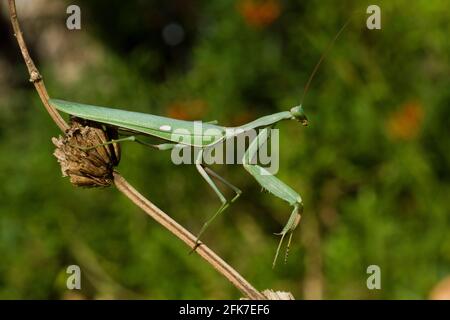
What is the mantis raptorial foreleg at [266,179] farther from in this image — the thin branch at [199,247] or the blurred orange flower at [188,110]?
the blurred orange flower at [188,110]

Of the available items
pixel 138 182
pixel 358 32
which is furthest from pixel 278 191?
pixel 358 32

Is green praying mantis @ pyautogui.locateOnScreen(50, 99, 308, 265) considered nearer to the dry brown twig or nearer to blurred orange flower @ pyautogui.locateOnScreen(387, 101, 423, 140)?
the dry brown twig

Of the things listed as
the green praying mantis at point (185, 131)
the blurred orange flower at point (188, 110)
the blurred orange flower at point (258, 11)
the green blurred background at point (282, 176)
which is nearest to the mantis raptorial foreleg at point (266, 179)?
the green praying mantis at point (185, 131)

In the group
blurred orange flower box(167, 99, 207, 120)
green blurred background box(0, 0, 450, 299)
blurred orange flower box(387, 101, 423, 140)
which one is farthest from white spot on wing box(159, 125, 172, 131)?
blurred orange flower box(387, 101, 423, 140)

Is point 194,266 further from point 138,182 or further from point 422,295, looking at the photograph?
point 422,295

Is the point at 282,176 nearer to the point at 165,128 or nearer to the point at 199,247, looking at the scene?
the point at 165,128

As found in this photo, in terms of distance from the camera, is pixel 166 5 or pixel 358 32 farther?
pixel 166 5
